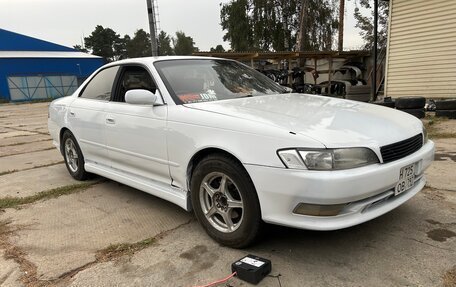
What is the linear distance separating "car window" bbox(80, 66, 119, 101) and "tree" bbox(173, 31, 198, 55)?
290ft

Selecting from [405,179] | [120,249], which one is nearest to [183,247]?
[120,249]

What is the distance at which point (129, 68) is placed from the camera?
13.6ft

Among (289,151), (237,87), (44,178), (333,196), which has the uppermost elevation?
(237,87)

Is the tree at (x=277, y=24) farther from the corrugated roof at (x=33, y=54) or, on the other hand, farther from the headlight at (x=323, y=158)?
the headlight at (x=323, y=158)

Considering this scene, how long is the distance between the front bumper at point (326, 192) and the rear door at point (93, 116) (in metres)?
2.26

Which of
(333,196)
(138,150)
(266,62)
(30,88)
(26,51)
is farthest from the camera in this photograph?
(26,51)

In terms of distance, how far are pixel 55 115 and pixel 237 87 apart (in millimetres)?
2893

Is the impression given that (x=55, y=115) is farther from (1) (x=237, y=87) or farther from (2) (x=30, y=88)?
(2) (x=30, y=88)

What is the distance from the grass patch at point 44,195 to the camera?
14.4 ft

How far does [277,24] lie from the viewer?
101ft

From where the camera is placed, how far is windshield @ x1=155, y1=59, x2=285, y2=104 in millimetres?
3541

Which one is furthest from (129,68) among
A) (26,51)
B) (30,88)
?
(26,51)

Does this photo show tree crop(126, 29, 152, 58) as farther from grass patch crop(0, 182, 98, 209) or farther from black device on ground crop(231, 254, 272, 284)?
black device on ground crop(231, 254, 272, 284)

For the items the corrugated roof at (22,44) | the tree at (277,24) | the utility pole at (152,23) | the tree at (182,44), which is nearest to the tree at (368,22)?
the tree at (277,24)
